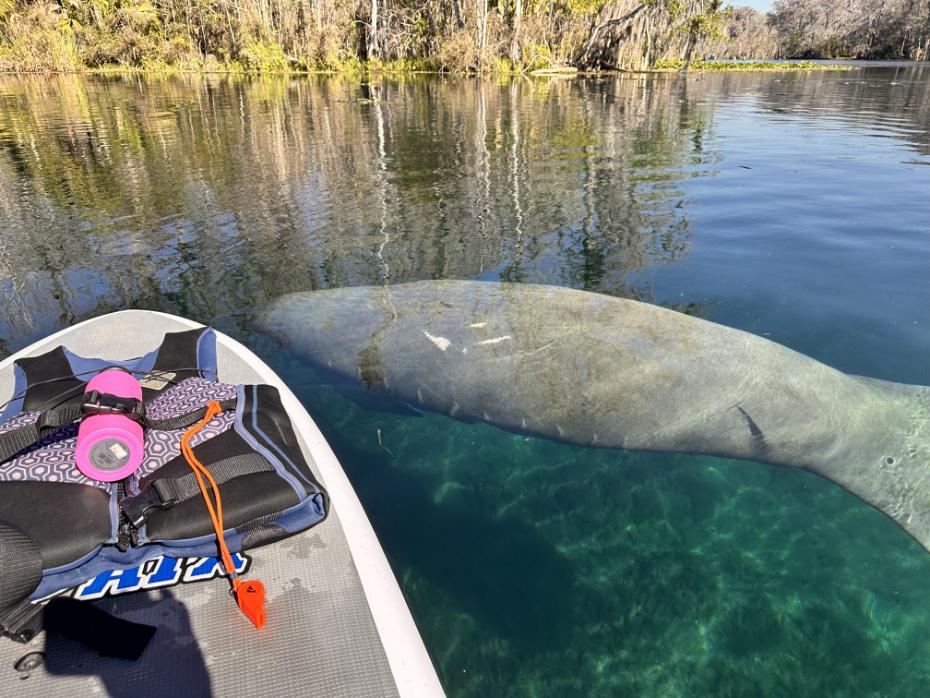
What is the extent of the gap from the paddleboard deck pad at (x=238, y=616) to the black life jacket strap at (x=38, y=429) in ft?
0.43

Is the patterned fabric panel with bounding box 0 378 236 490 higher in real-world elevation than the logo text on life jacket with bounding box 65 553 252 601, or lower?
higher

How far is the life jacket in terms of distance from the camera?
6.88ft

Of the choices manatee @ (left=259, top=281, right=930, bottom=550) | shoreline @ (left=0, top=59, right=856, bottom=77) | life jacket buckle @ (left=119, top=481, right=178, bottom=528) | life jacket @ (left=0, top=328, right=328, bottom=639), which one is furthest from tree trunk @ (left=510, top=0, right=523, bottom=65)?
life jacket buckle @ (left=119, top=481, right=178, bottom=528)

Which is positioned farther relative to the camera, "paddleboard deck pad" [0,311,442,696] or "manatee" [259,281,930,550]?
"manatee" [259,281,930,550]

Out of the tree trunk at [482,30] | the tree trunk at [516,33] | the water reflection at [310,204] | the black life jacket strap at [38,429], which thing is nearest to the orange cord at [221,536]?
the black life jacket strap at [38,429]

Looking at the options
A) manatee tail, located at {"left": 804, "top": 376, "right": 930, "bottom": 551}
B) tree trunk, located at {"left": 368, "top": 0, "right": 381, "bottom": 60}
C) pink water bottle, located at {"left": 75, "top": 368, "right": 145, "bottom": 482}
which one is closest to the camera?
pink water bottle, located at {"left": 75, "top": 368, "right": 145, "bottom": 482}

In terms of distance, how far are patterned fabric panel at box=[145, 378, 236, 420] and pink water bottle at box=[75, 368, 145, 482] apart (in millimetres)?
324

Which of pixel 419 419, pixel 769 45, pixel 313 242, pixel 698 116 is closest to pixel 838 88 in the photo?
pixel 698 116

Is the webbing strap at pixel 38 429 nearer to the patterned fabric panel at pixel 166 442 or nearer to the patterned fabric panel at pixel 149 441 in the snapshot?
the patterned fabric panel at pixel 149 441

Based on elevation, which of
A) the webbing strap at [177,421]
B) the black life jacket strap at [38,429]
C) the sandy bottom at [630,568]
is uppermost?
the black life jacket strap at [38,429]

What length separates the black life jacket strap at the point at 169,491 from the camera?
2.33 metres

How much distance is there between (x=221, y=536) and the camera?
228 cm

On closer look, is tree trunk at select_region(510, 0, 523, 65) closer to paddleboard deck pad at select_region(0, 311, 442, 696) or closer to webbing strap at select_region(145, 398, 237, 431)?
webbing strap at select_region(145, 398, 237, 431)

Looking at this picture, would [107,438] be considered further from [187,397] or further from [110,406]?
[187,397]
